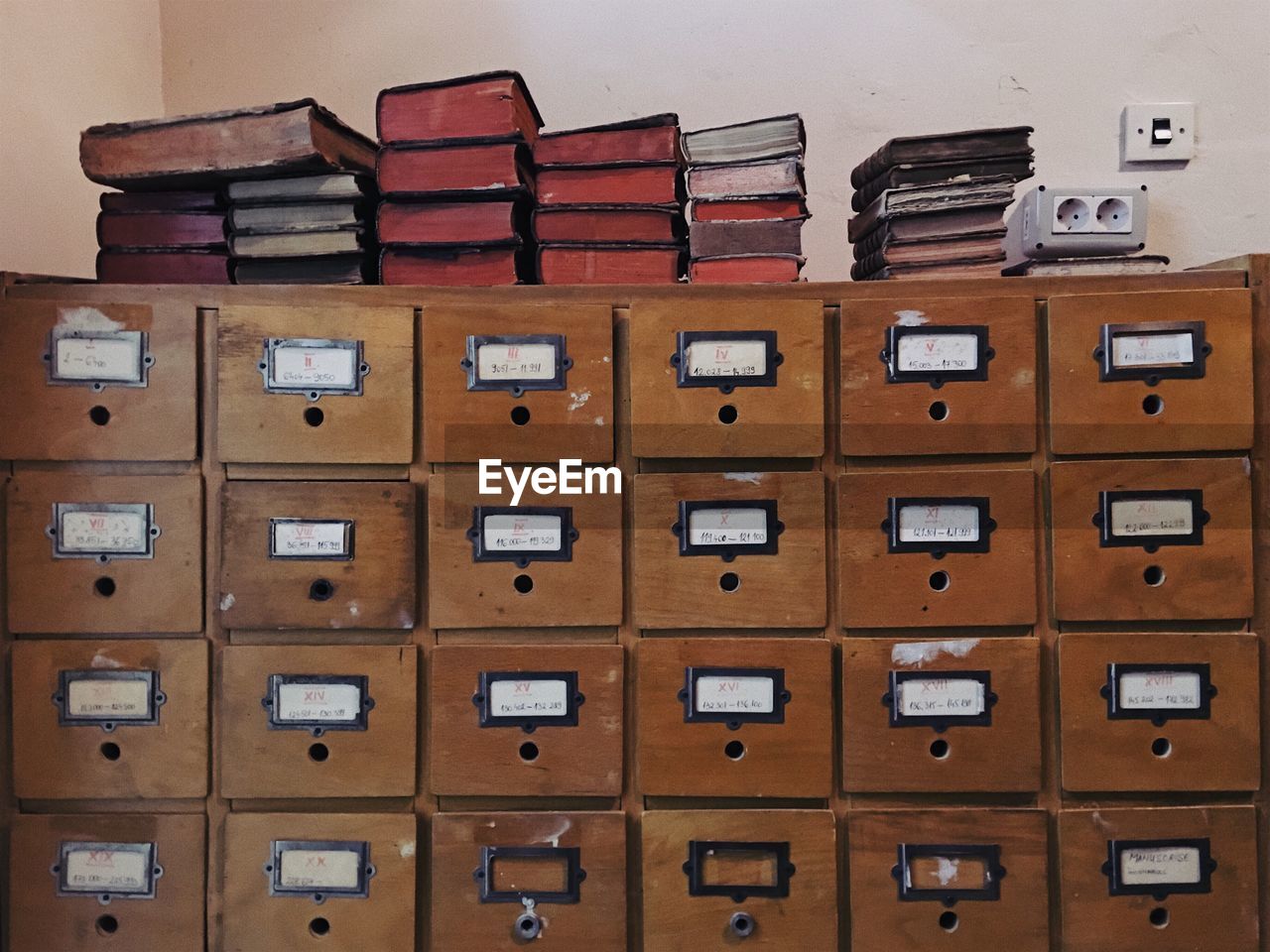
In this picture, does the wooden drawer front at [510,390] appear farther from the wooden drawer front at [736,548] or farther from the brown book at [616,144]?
the brown book at [616,144]

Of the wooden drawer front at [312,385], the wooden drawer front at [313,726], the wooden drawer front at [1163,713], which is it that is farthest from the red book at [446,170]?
the wooden drawer front at [1163,713]

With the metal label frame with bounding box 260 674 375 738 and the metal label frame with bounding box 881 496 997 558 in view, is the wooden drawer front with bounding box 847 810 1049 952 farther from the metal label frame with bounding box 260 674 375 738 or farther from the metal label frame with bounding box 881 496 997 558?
the metal label frame with bounding box 260 674 375 738

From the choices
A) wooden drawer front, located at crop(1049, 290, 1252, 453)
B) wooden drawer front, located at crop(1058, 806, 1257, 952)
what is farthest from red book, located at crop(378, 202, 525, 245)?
wooden drawer front, located at crop(1058, 806, 1257, 952)

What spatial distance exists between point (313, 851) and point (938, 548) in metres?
0.93

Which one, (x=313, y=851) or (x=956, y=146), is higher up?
(x=956, y=146)

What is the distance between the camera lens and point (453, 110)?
1.19 m

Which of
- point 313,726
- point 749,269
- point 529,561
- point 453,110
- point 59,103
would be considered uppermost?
point 59,103

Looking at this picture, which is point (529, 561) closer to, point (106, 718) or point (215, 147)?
point (106, 718)

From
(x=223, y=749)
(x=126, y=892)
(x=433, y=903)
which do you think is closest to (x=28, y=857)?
(x=126, y=892)

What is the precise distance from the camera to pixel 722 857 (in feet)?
3.64

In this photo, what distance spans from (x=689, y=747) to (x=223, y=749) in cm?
62

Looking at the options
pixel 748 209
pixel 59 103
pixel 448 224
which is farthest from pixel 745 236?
pixel 59 103

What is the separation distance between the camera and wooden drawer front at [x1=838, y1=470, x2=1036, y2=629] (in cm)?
110

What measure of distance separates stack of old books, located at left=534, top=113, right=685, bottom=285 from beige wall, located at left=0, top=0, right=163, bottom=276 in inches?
33.3
